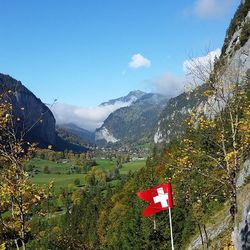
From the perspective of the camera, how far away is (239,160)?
66.5 ft

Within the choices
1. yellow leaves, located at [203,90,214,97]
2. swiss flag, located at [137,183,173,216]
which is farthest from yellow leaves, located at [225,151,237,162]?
yellow leaves, located at [203,90,214,97]

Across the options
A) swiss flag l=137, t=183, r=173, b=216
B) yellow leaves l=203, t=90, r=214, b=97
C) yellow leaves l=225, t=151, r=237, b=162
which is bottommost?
swiss flag l=137, t=183, r=173, b=216

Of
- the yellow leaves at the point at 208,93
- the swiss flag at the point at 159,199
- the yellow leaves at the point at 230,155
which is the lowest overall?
the swiss flag at the point at 159,199

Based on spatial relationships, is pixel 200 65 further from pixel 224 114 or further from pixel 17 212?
pixel 17 212

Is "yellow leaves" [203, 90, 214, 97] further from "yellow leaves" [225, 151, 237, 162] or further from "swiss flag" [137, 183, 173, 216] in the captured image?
"swiss flag" [137, 183, 173, 216]

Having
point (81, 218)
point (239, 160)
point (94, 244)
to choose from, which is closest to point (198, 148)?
point (239, 160)

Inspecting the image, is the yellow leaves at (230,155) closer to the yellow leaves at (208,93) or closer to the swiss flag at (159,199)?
the swiss flag at (159,199)

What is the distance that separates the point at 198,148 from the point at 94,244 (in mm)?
117502

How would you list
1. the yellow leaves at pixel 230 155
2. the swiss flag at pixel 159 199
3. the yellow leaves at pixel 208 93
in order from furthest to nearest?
the yellow leaves at pixel 208 93 → the yellow leaves at pixel 230 155 → the swiss flag at pixel 159 199

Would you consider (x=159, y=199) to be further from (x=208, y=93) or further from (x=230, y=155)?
(x=208, y=93)

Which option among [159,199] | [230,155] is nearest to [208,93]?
[230,155]

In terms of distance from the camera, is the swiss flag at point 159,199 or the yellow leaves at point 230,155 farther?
the yellow leaves at point 230,155

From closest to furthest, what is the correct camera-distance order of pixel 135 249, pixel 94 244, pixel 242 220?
1. pixel 242 220
2. pixel 135 249
3. pixel 94 244

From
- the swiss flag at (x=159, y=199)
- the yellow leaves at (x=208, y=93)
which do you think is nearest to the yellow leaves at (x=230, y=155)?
the swiss flag at (x=159, y=199)
